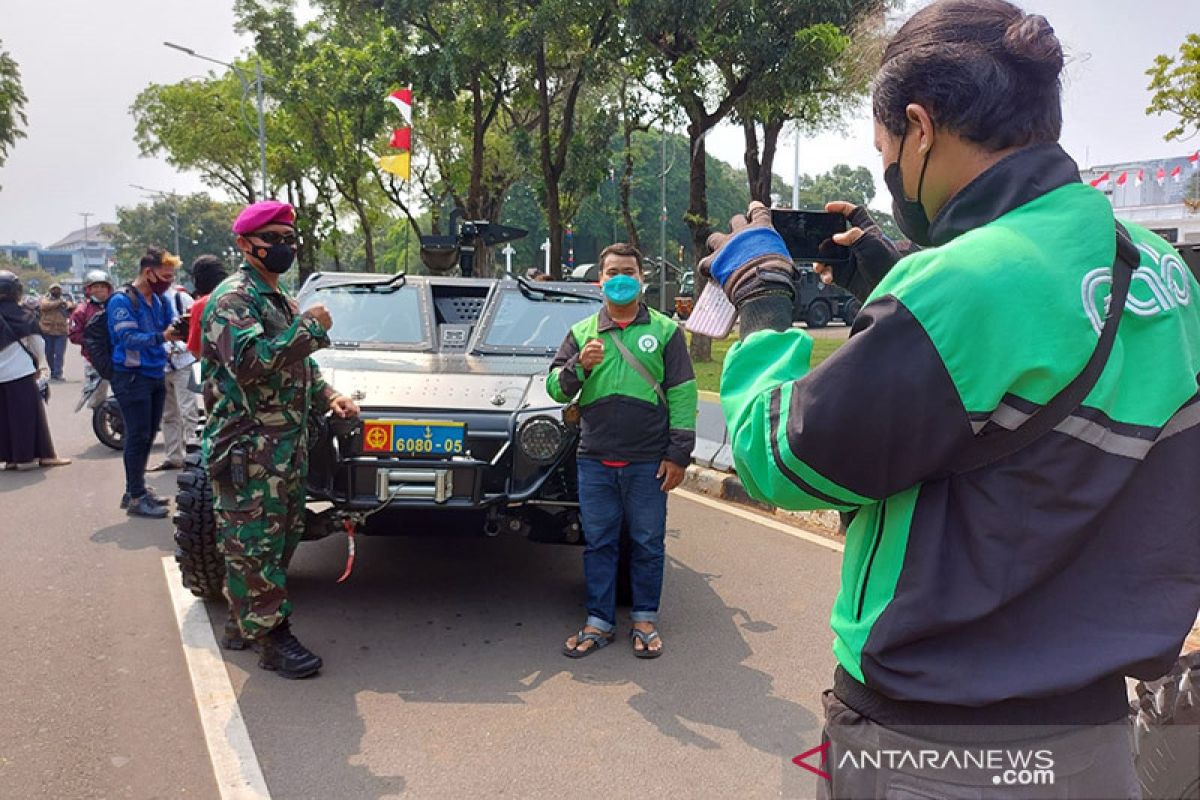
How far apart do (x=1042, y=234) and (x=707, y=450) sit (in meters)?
6.73

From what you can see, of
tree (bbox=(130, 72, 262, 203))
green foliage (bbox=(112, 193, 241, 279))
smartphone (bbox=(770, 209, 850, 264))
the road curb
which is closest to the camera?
smartphone (bbox=(770, 209, 850, 264))

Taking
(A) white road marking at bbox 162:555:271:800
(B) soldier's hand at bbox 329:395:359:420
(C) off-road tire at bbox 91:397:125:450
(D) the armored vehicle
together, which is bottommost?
(A) white road marking at bbox 162:555:271:800

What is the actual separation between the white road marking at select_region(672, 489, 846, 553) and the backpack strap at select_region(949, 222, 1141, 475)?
175 inches

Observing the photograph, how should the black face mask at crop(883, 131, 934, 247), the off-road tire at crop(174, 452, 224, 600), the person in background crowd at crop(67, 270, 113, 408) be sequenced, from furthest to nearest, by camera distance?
the person in background crowd at crop(67, 270, 113, 408) → the off-road tire at crop(174, 452, 224, 600) → the black face mask at crop(883, 131, 934, 247)

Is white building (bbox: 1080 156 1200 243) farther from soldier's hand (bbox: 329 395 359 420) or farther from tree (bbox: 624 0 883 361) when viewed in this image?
soldier's hand (bbox: 329 395 359 420)

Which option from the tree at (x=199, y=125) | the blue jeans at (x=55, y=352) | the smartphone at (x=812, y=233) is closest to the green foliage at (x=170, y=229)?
the tree at (x=199, y=125)

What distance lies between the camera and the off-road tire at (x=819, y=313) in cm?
2559

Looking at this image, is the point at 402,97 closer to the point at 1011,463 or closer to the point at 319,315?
the point at 319,315

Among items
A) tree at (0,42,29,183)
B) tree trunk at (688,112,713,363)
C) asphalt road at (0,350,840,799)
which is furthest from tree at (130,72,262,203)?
asphalt road at (0,350,840,799)

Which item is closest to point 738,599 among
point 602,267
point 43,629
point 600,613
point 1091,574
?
point 600,613

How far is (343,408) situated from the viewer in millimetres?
4117

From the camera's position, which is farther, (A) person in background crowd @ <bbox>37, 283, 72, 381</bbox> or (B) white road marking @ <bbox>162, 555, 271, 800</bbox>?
(A) person in background crowd @ <bbox>37, 283, 72, 381</bbox>

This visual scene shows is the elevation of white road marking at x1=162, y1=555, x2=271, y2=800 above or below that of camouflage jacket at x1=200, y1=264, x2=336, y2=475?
Answer: below

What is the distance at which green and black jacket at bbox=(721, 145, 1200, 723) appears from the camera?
3.73ft
